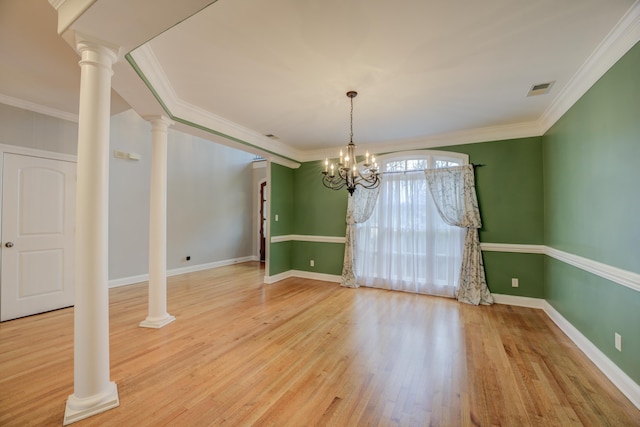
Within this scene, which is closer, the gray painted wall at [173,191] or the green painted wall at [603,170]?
the green painted wall at [603,170]

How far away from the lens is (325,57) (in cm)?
235

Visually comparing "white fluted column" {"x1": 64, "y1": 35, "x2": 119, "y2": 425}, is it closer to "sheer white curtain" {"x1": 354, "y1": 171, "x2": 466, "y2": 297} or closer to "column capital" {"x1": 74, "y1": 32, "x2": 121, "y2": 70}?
"column capital" {"x1": 74, "y1": 32, "x2": 121, "y2": 70}

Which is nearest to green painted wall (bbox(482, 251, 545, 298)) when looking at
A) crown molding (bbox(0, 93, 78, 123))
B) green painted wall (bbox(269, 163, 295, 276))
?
green painted wall (bbox(269, 163, 295, 276))

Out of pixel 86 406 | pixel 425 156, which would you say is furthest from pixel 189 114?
pixel 425 156

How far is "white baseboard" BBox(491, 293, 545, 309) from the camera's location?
13.0 feet

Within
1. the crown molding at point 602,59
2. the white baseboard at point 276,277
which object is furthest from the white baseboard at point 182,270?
the crown molding at point 602,59

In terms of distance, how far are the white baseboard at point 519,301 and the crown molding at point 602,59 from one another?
8.54 feet

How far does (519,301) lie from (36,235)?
6.98 metres

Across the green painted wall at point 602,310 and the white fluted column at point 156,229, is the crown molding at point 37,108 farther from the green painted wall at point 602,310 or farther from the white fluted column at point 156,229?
the green painted wall at point 602,310

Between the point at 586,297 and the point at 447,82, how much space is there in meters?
2.62

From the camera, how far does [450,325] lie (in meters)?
3.37

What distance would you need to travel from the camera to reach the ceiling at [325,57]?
1.79 meters

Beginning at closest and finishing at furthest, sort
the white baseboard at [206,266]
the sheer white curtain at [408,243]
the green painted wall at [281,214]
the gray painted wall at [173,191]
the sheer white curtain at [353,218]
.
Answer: the gray painted wall at [173,191] → the sheer white curtain at [408,243] → the sheer white curtain at [353,218] → the green painted wall at [281,214] → the white baseboard at [206,266]

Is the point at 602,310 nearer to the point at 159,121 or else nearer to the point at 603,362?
the point at 603,362
